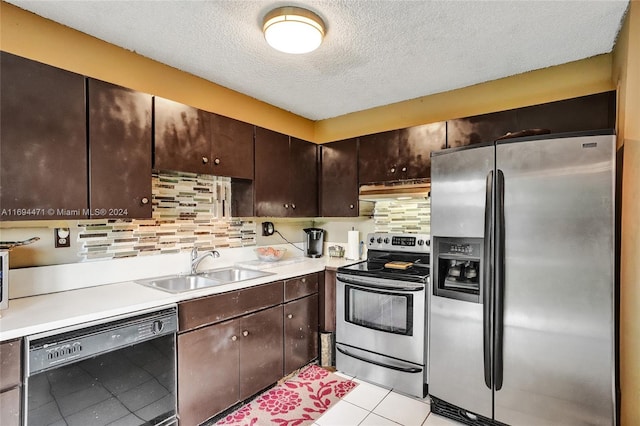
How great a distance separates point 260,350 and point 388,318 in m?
1.00

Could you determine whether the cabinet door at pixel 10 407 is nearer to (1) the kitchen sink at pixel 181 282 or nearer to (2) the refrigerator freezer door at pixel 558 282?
(1) the kitchen sink at pixel 181 282

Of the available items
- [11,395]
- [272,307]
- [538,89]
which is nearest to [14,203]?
[11,395]

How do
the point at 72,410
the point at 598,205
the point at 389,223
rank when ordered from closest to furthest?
1. the point at 72,410
2. the point at 598,205
3. the point at 389,223

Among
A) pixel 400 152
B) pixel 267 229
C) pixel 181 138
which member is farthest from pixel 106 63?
pixel 400 152

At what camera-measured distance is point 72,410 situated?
4.76 ft

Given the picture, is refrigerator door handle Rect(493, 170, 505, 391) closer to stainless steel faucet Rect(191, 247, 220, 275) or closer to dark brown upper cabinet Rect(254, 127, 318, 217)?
dark brown upper cabinet Rect(254, 127, 318, 217)

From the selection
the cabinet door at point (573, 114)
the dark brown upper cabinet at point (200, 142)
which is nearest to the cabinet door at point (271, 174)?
the dark brown upper cabinet at point (200, 142)

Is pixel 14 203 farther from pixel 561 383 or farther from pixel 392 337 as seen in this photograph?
pixel 561 383

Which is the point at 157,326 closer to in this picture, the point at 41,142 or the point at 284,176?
the point at 41,142

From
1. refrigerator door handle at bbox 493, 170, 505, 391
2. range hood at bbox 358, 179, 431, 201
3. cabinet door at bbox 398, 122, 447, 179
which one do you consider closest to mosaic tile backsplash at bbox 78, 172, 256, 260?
range hood at bbox 358, 179, 431, 201

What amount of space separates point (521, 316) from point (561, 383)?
376 mm

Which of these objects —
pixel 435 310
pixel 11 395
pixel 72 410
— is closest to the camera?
pixel 11 395

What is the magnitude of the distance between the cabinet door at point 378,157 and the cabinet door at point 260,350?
57.4 inches

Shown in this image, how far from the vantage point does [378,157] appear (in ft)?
9.73
